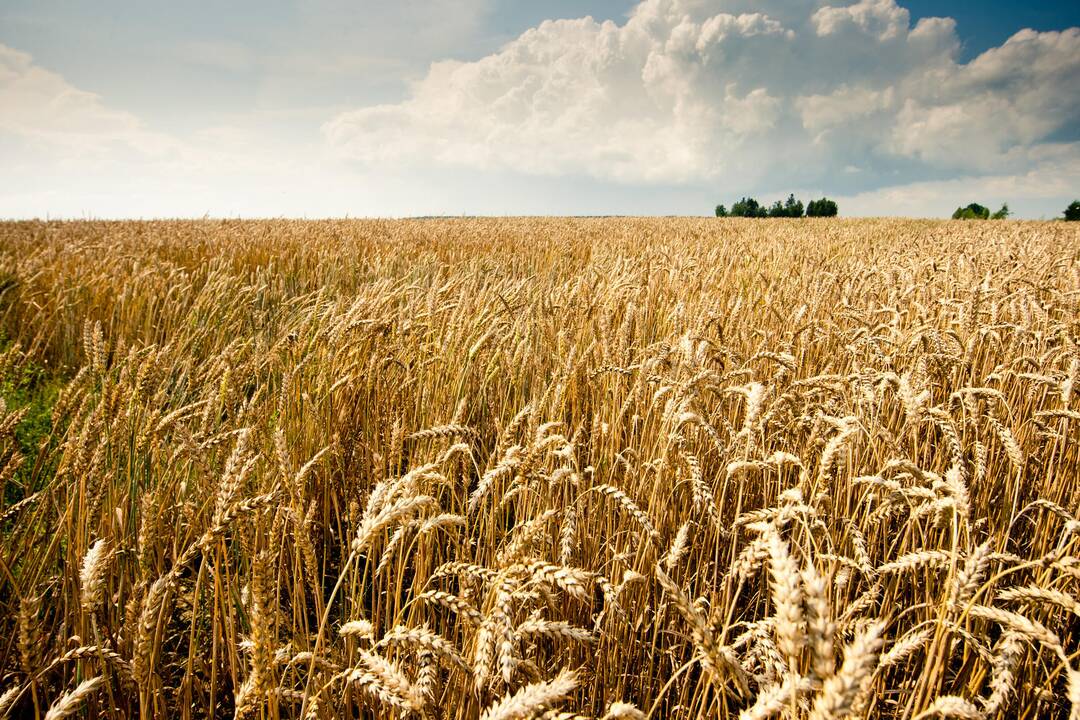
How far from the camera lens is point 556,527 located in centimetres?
180

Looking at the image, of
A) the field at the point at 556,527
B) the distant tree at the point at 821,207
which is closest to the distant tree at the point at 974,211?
the distant tree at the point at 821,207

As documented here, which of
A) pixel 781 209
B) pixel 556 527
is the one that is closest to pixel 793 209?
pixel 781 209

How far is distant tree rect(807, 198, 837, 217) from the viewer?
233 feet

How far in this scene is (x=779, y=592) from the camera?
1.96 feet

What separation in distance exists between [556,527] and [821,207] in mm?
82811

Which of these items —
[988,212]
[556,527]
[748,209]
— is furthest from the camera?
[748,209]

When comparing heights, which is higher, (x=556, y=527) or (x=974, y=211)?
(x=974, y=211)

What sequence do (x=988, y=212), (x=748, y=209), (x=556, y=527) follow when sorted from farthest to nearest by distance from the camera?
(x=748, y=209) → (x=988, y=212) → (x=556, y=527)

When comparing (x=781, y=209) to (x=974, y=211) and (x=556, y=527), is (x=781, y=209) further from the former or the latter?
(x=556, y=527)

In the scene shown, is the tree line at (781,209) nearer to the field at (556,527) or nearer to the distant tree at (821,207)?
the distant tree at (821,207)

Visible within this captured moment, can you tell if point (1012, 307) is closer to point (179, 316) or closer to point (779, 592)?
point (779, 592)

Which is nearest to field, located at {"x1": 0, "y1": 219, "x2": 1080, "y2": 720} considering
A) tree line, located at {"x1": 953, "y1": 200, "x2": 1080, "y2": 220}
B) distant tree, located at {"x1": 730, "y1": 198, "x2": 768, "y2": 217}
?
tree line, located at {"x1": 953, "y1": 200, "x2": 1080, "y2": 220}

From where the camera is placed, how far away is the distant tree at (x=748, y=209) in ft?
224

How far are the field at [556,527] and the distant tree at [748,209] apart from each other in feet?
230
